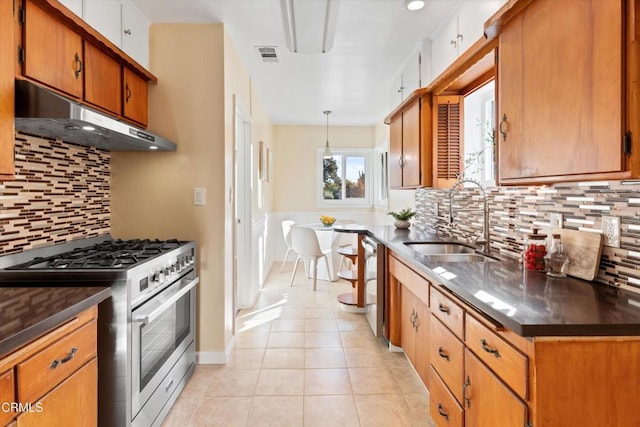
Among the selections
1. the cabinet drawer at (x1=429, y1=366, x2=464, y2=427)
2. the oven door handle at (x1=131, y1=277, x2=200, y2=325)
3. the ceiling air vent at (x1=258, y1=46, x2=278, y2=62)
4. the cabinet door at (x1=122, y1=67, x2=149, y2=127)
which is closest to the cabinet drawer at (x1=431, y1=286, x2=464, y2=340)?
the cabinet drawer at (x1=429, y1=366, x2=464, y2=427)

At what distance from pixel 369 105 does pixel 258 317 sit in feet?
10.9

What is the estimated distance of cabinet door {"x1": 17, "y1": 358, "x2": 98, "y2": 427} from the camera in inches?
43.3

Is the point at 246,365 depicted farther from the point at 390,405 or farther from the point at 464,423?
the point at 464,423

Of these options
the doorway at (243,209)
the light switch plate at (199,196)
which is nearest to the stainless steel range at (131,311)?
the light switch plate at (199,196)

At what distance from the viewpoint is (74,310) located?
4.18 ft

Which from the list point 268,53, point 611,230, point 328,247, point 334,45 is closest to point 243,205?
point 268,53

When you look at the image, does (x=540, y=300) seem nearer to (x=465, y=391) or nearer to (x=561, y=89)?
(x=465, y=391)

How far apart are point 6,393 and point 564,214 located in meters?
2.13

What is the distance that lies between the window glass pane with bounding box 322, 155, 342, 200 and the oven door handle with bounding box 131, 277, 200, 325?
15.1 ft

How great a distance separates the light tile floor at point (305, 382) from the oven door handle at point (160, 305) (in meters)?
0.65

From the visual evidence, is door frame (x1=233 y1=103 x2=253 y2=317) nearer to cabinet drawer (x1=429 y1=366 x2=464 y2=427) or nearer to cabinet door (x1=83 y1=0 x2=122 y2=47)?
cabinet door (x1=83 y1=0 x2=122 y2=47)

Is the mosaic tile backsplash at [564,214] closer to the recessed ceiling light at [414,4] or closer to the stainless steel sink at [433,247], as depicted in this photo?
the stainless steel sink at [433,247]

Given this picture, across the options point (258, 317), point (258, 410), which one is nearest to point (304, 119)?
point (258, 317)

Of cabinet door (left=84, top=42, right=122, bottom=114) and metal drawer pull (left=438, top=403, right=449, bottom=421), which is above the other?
cabinet door (left=84, top=42, right=122, bottom=114)
